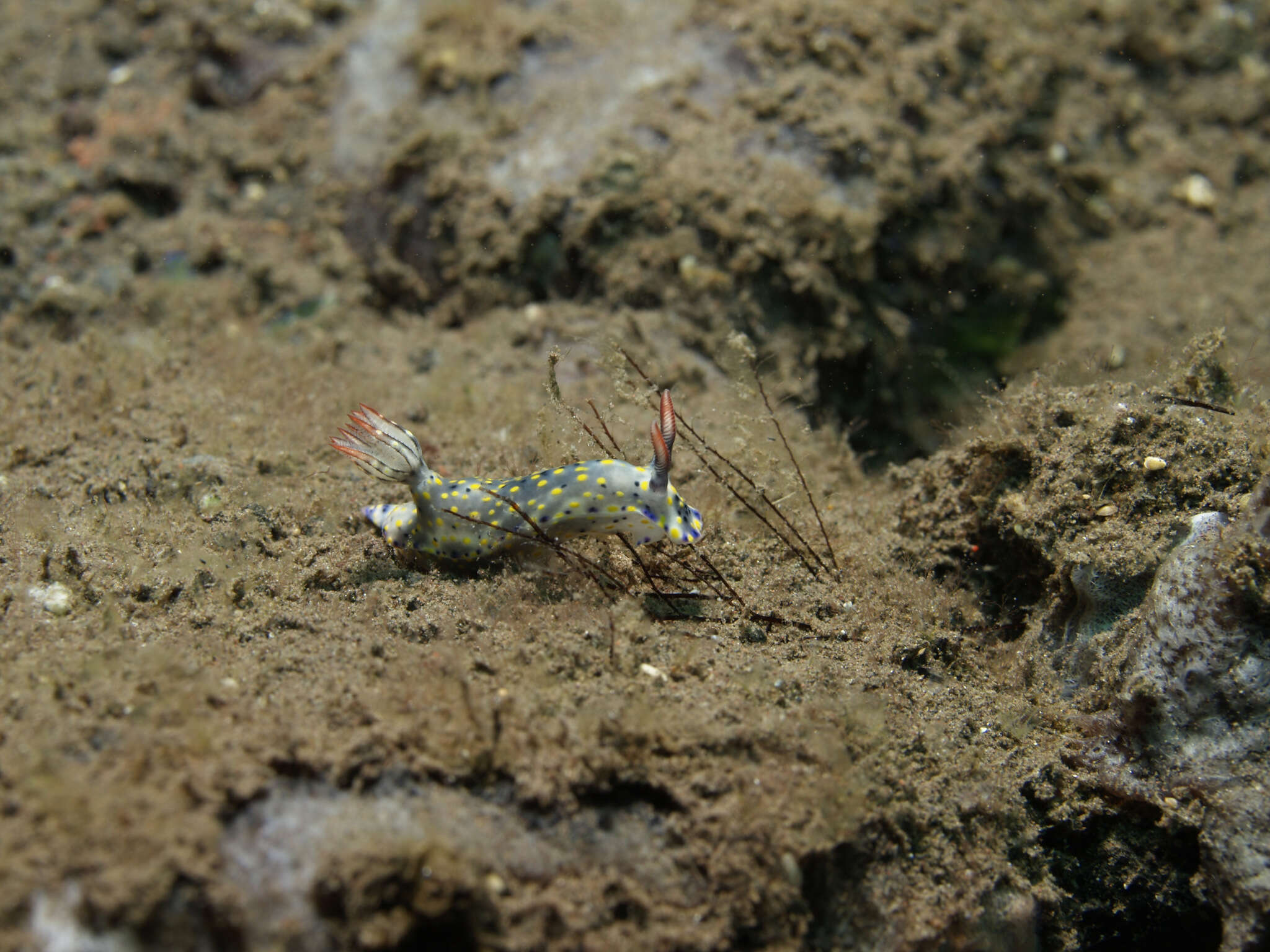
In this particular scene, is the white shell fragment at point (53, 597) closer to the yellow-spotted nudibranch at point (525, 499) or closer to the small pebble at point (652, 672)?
the yellow-spotted nudibranch at point (525, 499)

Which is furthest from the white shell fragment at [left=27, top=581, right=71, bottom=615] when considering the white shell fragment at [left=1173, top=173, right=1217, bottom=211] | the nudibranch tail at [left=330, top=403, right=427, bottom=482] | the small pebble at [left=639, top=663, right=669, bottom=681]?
the white shell fragment at [left=1173, top=173, right=1217, bottom=211]

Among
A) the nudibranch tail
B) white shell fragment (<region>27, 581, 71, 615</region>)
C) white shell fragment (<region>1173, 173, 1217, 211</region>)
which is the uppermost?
white shell fragment (<region>1173, 173, 1217, 211</region>)

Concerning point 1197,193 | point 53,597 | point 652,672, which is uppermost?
point 1197,193

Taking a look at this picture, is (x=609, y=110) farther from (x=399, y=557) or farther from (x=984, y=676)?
(x=984, y=676)

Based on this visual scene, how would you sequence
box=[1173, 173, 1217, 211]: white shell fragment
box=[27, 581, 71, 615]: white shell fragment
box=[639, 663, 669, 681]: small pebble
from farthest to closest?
box=[1173, 173, 1217, 211]: white shell fragment → box=[27, 581, 71, 615]: white shell fragment → box=[639, 663, 669, 681]: small pebble

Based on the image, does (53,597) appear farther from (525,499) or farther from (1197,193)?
(1197,193)

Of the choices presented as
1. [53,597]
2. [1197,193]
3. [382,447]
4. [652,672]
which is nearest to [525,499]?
[382,447]

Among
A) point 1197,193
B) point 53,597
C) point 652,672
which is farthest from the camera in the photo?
point 1197,193

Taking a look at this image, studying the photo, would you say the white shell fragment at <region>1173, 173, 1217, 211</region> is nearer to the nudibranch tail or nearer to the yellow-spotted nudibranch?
the yellow-spotted nudibranch
